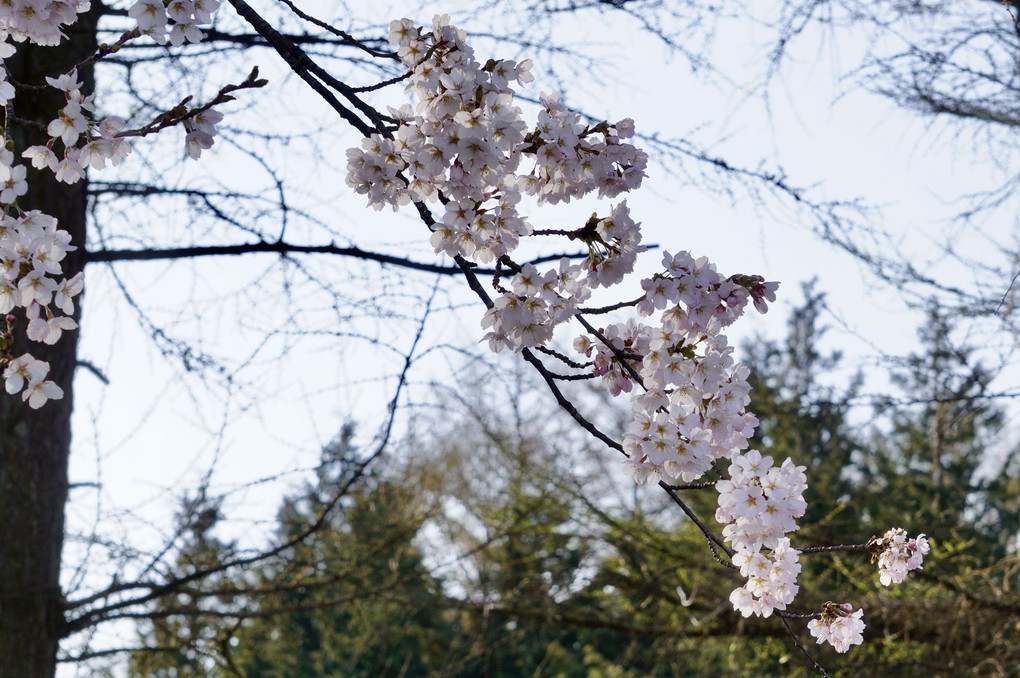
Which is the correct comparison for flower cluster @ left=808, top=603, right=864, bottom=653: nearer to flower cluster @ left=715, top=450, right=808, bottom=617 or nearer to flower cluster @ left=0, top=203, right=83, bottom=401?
flower cluster @ left=715, top=450, right=808, bottom=617

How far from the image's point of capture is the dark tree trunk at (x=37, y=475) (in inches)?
131

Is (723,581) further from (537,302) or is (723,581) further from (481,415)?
(537,302)

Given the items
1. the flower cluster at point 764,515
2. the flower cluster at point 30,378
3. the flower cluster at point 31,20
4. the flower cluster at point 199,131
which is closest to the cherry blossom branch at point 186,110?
the flower cluster at point 199,131

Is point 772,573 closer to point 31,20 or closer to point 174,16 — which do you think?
point 174,16

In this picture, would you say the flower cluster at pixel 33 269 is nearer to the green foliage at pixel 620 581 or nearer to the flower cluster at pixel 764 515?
the flower cluster at pixel 764 515

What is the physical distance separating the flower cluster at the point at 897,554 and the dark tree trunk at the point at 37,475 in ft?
9.13

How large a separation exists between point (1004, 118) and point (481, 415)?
109 inches

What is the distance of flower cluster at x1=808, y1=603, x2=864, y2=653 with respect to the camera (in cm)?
169

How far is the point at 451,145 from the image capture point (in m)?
1.54

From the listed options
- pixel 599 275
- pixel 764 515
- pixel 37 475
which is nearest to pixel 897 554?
pixel 764 515

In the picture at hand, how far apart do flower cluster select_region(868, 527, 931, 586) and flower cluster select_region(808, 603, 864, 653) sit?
4.2 inches

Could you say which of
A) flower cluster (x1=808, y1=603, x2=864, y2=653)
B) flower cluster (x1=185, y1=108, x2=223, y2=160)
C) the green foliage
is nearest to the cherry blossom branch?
flower cluster (x1=185, y1=108, x2=223, y2=160)

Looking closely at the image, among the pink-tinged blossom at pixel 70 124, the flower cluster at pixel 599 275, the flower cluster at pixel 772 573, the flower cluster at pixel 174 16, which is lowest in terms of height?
the flower cluster at pixel 772 573

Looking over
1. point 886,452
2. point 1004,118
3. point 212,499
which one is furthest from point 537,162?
point 886,452
